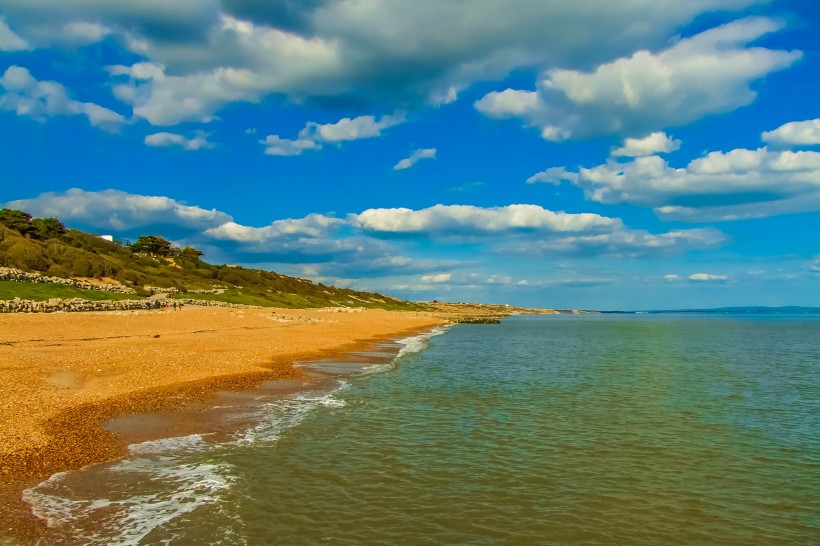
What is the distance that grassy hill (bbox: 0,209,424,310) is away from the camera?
70562mm

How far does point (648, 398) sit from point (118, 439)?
23.7m

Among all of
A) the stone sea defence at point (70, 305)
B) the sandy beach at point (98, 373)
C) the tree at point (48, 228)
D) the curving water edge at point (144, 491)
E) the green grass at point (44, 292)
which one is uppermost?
the tree at point (48, 228)

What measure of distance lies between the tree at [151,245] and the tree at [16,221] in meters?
42.9

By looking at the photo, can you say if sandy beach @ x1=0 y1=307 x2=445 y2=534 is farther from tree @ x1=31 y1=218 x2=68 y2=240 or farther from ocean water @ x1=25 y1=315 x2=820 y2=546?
tree @ x1=31 y1=218 x2=68 y2=240

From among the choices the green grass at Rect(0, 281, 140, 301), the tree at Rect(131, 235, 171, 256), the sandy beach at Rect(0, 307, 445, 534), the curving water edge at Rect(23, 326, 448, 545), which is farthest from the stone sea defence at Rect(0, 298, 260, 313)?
the tree at Rect(131, 235, 171, 256)

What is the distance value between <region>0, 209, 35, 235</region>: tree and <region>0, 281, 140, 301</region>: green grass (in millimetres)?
37513

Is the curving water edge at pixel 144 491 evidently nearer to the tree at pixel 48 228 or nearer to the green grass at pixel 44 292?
the green grass at pixel 44 292

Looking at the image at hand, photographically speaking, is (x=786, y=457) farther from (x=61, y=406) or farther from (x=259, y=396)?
(x=61, y=406)

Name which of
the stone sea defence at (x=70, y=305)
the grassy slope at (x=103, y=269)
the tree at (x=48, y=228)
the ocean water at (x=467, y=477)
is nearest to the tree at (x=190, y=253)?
the grassy slope at (x=103, y=269)

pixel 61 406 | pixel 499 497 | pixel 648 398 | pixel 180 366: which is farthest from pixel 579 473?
pixel 180 366

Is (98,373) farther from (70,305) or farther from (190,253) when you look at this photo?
(190,253)

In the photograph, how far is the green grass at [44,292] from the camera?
53344 mm

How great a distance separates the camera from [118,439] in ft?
52.7

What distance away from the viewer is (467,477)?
546 inches
